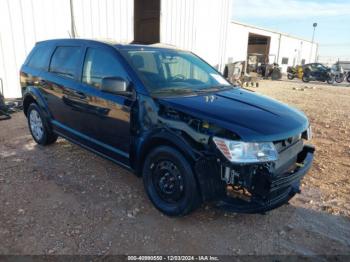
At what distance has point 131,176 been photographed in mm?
4188

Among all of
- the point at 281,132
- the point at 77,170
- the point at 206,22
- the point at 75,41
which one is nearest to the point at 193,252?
the point at 281,132

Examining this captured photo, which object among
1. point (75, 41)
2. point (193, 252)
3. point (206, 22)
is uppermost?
point (206, 22)

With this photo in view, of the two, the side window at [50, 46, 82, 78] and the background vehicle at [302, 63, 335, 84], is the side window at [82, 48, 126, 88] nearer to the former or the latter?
the side window at [50, 46, 82, 78]

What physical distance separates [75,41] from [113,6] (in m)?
6.81

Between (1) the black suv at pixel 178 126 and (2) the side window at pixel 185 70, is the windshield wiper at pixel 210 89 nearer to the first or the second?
(1) the black suv at pixel 178 126

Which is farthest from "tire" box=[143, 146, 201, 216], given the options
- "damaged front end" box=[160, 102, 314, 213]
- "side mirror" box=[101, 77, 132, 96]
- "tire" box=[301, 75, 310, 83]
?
"tire" box=[301, 75, 310, 83]

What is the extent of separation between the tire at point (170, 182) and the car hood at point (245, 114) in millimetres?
479

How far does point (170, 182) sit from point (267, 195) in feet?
3.27

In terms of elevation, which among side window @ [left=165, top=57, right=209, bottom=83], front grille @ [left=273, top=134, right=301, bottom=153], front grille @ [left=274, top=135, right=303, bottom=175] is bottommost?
front grille @ [left=274, top=135, right=303, bottom=175]

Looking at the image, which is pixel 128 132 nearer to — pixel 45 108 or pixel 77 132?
pixel 77 132

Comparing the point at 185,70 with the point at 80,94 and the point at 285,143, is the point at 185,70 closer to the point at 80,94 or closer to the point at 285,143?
the point at 80,94

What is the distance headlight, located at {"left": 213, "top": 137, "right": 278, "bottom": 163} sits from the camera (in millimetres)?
2572

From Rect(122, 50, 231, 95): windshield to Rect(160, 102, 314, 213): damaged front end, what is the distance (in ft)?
1.71

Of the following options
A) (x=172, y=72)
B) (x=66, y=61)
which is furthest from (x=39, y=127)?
(x=172, y=72)
